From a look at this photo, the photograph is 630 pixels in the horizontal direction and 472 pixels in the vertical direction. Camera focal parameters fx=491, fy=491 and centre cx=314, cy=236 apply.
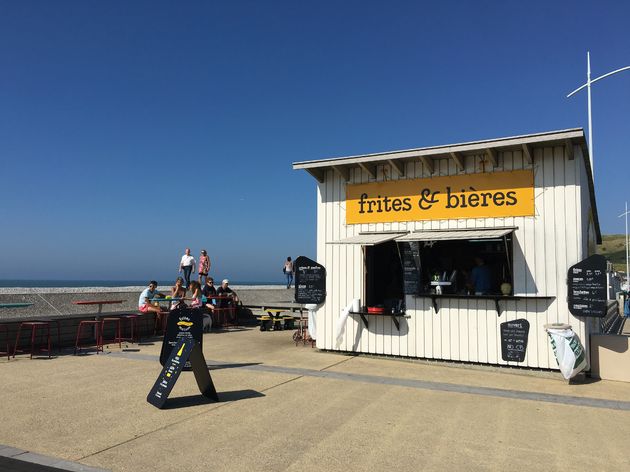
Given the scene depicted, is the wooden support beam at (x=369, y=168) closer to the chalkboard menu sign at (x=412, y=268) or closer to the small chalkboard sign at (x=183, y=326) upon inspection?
the chalkboard menu sign at (x=412, y=268)

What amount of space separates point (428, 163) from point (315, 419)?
5.37 m

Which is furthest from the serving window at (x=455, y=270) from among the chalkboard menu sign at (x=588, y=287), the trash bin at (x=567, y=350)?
the trash bin at (x=567, y=350)

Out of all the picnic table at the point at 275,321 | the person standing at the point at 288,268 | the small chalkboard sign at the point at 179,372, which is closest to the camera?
the small chalkboard sign at the point at 179,372

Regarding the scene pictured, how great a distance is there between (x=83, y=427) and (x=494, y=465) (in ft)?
13.3

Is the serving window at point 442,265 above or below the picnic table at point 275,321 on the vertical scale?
above

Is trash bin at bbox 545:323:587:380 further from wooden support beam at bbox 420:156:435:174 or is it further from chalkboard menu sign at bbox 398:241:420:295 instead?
wooden support beam at bbox 420:156:435:174

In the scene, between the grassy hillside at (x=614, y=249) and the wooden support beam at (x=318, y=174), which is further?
the grassy hillside at (x=614, y=249)

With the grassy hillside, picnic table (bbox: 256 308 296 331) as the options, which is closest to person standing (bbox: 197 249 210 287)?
picnic table (bbox: 256 308 296 331)

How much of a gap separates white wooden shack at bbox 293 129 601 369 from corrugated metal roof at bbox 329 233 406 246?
0.9 inches

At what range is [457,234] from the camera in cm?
833

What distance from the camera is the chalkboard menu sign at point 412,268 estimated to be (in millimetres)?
9039

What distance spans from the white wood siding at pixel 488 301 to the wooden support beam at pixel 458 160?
0.08 meters

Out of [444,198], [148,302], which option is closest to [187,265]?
[148,302]

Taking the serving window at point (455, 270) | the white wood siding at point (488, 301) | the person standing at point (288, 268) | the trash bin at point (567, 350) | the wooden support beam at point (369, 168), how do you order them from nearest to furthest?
the trash bin at point (567, 350)
the white wood siding at point (488, 301)
the serving window at point (455, 270)
the wooden support beam at point (369, 168)
the person standing at point (288, 268)
